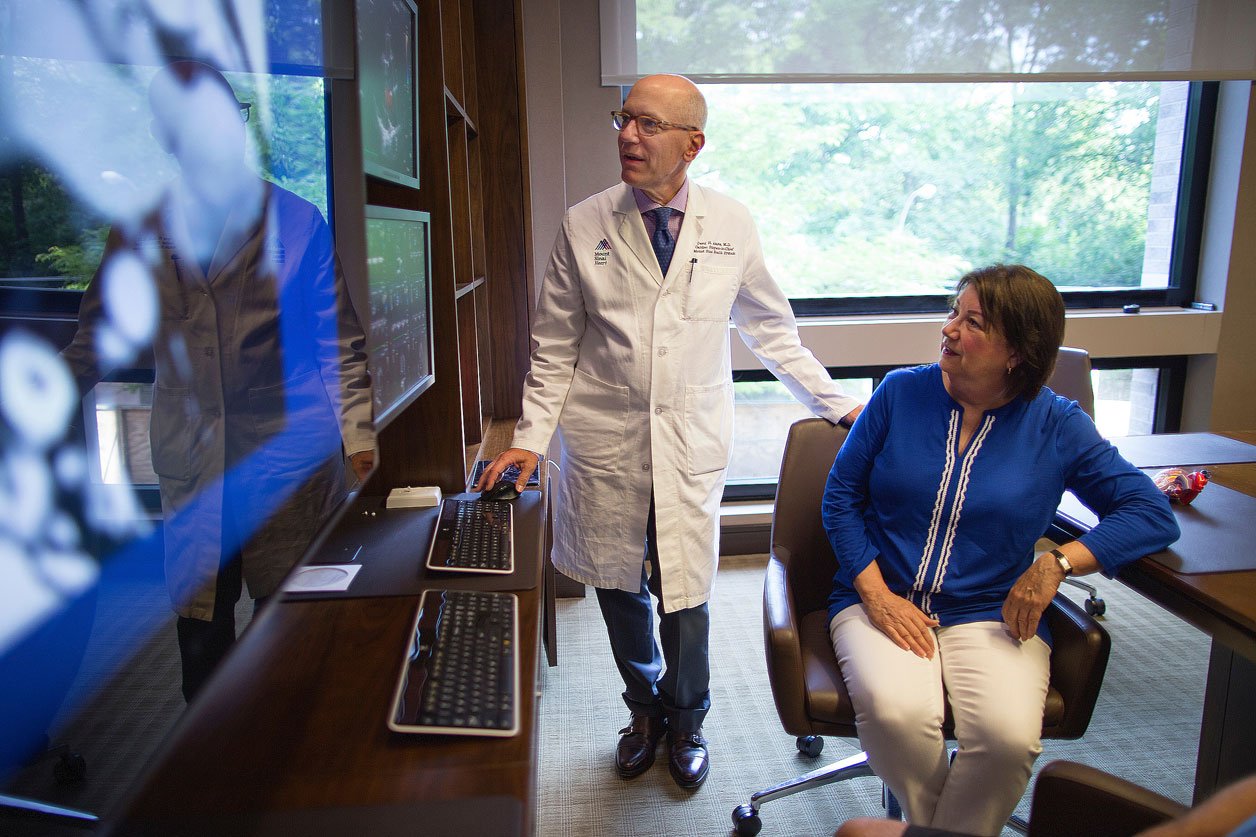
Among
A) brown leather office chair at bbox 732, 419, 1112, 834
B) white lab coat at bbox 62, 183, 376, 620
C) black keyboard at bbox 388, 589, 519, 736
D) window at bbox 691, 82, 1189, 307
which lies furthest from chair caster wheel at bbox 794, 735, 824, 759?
window at bbox 691, 82, 1189, 307

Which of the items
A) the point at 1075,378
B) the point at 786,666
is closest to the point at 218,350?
the point at 786,666

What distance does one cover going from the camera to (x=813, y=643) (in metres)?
1.82

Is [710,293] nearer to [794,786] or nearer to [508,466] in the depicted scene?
[508,466]

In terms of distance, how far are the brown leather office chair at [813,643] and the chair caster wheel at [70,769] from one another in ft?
4.18

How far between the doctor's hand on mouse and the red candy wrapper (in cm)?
131

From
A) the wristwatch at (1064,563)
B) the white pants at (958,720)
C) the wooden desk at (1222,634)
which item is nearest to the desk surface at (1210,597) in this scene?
the wooden desk at (1222,634)

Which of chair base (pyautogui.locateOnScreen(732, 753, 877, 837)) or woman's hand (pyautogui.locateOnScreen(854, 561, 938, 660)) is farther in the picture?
chair base (pyautogui.locateOnScreen(732, 753, 877, 837))

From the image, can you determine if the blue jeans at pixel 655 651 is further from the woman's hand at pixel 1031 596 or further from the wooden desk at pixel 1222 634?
the wooden desk at pixel 1222 634

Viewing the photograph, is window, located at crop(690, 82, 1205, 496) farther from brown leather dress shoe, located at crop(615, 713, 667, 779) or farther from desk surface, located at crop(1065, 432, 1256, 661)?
desk surface, located at crop(1065, 432, 1256, 661)

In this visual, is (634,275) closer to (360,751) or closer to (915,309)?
(360,751)

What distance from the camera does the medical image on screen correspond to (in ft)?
4.12

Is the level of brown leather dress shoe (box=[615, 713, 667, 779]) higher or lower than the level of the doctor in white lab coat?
lower

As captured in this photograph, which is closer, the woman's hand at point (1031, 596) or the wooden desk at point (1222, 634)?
the wooden desk at point (1222, 634)

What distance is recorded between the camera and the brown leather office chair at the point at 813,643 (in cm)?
159
